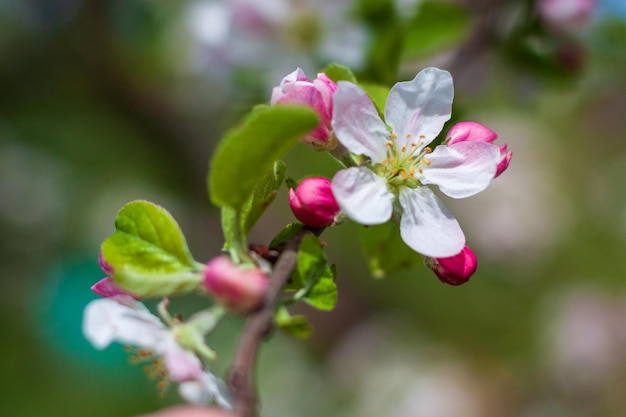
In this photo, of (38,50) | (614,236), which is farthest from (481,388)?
(38,50)

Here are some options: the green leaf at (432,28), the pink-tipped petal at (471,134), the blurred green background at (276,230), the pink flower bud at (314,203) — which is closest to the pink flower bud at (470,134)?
the pink-tipped petal at (471,134)

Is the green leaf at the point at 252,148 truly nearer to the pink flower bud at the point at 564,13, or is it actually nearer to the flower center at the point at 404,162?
the flower center at the point at 404,162

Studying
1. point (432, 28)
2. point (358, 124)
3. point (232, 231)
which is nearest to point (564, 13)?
point (432, 28)

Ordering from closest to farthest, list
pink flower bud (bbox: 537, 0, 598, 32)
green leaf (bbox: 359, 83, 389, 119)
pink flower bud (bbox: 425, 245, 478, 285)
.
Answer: pink flower bud (bbox: 425, 245, 478, 285), green leaf (bbox: 359, 83, 389, 119), pink flower bud (bbox: 537, 0, 598, 32)

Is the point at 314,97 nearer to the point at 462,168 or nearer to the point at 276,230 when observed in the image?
the point at 462,168

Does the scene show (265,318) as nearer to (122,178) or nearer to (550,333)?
(550,333)

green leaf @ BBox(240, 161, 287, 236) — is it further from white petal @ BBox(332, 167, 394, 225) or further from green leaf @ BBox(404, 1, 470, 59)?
green leaf @ BBox(404, 1, 470, 59)

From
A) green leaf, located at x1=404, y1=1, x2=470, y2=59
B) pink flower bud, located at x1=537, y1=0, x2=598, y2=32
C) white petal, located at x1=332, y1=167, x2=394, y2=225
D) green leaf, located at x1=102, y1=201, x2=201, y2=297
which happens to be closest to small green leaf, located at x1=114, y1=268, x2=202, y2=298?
green leaf, located at x1=102, y1=201, x2=201, y2=297
